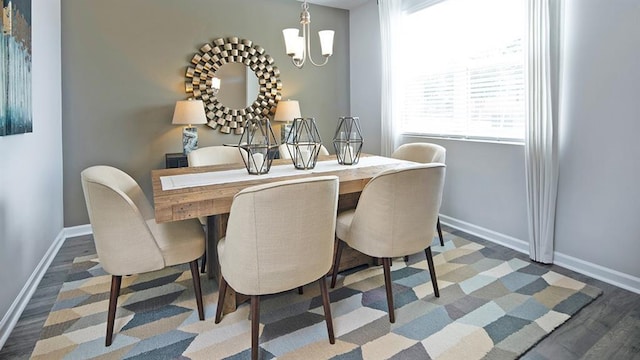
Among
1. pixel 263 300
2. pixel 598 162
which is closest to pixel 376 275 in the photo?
pixel 263 300

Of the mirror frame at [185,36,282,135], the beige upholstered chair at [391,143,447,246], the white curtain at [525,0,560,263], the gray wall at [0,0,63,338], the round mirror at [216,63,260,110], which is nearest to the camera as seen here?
the gray wall at [0,0,63,338]

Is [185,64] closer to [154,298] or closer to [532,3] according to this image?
[154,298]

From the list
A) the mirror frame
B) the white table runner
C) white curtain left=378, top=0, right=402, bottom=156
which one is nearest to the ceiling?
white curtain left=378, top=0, right=402, bottom=156

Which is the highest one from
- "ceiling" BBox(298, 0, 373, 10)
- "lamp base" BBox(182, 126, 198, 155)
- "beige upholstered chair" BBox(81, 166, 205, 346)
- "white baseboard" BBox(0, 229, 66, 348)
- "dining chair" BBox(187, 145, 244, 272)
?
"ceiling" BBox(298, 0, 373, 10)

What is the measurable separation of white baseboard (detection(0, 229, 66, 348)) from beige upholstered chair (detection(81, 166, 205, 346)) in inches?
22.5

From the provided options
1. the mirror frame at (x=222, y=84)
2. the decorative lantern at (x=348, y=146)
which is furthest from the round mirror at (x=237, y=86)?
the decorative lantern at (x=348, y=146)

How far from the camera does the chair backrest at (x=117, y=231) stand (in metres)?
1.69

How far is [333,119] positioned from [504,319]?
3491mm

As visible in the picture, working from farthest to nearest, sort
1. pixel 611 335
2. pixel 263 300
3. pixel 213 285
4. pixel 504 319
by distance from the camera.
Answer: pixel 213 285 → pixel 263 300 → pixel 504 319 → pixel 611 335

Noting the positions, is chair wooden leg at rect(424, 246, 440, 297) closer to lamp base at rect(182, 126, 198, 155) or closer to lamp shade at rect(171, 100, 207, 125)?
lamp shade at rect(171, 100, 207, 125)

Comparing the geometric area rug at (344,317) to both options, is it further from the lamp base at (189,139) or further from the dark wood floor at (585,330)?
the lamp base at (189,139)

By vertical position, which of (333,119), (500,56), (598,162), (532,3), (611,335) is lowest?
(611,335)

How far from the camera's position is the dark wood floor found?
1760 millimetres

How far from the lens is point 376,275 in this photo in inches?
102
